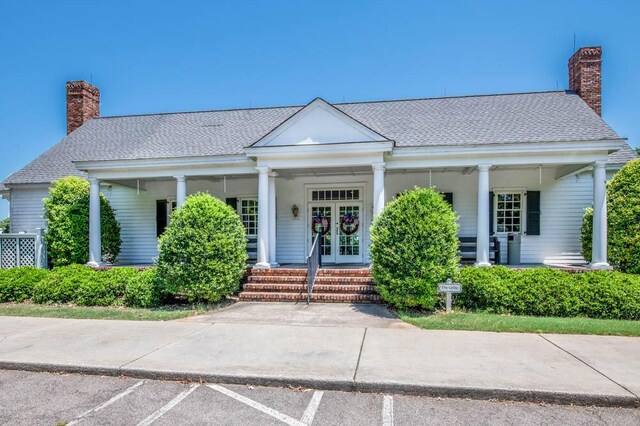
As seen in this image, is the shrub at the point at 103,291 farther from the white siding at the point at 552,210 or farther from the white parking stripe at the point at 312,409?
the white siding at the point at 552,210

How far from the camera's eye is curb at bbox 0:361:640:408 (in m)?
3.69

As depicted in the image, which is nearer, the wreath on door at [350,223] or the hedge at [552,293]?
the hedge at [552,293]

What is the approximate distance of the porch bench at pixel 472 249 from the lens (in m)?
11.2

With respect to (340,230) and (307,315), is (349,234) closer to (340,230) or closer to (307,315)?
(340,230)

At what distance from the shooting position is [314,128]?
33.4 feet

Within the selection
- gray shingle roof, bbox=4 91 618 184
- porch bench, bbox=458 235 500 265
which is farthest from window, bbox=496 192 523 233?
gray shingle roof, bbox=4 91 618 184

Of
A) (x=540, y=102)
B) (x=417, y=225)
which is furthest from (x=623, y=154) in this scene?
(x=417, y=225)

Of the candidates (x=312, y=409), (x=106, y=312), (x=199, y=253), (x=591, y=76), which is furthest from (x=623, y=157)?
(x=106, y=312)

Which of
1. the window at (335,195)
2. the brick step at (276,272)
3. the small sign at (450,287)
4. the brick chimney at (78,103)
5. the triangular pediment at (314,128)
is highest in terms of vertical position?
the brick chimney at (78,103)

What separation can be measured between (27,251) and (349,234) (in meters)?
10.3

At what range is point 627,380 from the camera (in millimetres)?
4094

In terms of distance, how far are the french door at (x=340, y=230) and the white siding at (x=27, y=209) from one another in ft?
34.5

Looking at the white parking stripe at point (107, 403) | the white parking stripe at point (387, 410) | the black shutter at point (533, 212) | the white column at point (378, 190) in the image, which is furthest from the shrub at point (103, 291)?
the black shutter at point (533, 212)

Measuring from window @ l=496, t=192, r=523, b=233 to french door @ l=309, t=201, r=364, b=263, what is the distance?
4.48 m
